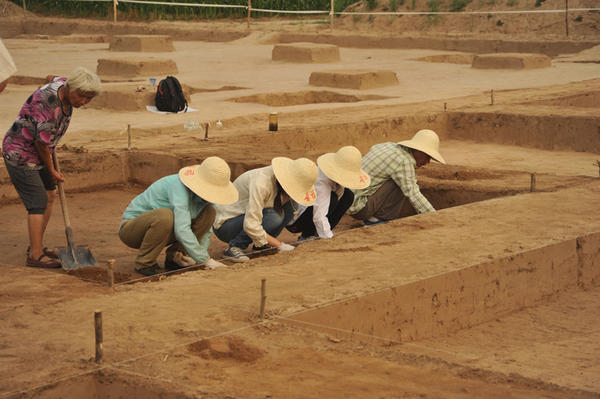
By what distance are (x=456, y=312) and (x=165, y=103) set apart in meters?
8.43

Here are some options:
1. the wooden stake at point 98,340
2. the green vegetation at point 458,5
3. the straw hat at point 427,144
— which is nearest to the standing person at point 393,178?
the straw hat at point 427,144

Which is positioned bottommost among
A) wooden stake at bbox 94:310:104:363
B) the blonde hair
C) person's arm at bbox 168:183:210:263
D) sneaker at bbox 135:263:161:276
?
sneaker at bbox 135:263:161:276

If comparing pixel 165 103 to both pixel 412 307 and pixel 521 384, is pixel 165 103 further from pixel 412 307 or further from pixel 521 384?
pixel 521 384

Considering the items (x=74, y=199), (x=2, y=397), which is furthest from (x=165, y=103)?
(x=2, y=397)

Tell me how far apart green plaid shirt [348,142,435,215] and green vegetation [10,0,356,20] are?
2601 cm

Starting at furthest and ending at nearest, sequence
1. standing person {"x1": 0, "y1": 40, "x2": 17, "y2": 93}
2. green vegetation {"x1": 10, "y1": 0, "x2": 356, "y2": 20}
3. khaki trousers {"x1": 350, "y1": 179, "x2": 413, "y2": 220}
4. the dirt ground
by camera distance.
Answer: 1. green vegetation {"x1": 10, "y1": 0, "x2": 356, "y2": 20}
2. khaki trousers {"x1": 350, "y1": 179, "x2": 413, "y2": 220}
3. the dirt ground
4. standing person {"x1": 0, "y1": 40, "x2": 17, "y2": 93}

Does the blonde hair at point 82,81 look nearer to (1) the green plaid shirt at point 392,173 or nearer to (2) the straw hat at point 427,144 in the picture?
(1) the green plaid shirt at point 392,173

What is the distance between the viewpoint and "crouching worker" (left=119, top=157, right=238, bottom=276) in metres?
5.92

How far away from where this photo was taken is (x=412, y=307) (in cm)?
534

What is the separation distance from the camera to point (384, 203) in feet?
25.0

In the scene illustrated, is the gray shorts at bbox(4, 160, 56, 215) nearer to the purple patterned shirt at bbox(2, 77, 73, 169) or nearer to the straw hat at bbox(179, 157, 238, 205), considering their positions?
the purple patterned shirt at bbox(2, 77, 73, 169)

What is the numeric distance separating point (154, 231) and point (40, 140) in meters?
0.93

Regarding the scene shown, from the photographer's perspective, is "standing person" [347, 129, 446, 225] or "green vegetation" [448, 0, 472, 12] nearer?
"standing person" [347, 129, 446, 225]

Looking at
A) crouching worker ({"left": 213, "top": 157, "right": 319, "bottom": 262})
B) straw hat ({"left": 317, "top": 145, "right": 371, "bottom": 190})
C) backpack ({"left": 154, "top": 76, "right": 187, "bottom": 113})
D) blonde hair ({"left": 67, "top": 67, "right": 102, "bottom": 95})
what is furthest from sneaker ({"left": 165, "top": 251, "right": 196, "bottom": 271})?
backpack ({"left": 154, "top": 76, "right": 187, "bottom": 113})
